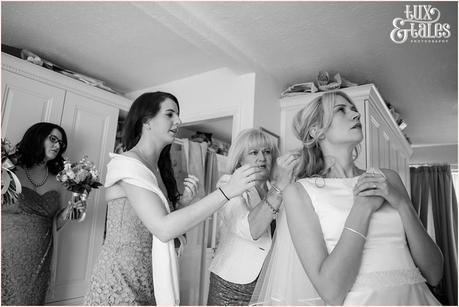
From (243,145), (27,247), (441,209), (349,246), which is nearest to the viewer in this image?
(349,246)

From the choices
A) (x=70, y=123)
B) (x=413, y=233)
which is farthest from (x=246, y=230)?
(x=70, y=123)

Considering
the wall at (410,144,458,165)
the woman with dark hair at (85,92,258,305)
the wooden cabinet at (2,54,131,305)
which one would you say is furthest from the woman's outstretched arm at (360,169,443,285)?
the wall at (410,144,458,165)

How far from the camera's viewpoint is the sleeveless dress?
1.63 m

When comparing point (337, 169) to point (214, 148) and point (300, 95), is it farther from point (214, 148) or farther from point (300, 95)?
point (214, 148)

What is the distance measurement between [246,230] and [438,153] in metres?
3.63

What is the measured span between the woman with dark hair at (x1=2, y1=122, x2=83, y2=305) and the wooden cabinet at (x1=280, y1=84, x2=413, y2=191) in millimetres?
1433

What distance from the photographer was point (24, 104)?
1.92m

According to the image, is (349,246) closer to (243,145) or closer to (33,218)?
(243,145)

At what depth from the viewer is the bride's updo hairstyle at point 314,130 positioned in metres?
1.05

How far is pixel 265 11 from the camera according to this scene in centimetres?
158

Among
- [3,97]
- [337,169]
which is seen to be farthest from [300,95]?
[3,97]

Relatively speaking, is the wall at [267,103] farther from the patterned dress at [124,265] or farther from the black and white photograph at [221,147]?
the patterned dress at [124,265]

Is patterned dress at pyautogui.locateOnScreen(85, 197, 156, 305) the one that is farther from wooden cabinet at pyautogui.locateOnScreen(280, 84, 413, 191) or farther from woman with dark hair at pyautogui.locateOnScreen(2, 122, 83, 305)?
wooden cabinet at pyautogui.locateOnScreen(280, 84, 413, 191)

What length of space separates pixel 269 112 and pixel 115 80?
117 cm
